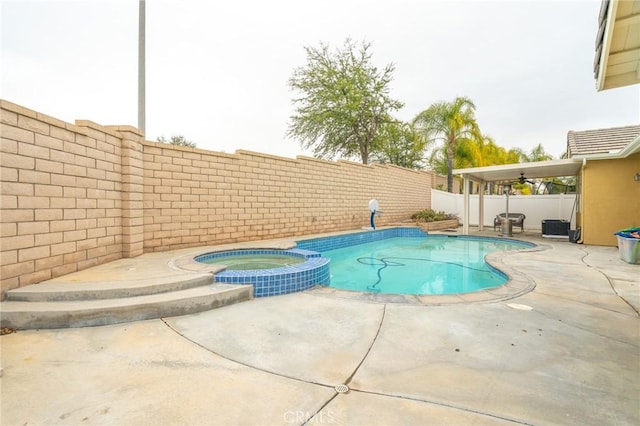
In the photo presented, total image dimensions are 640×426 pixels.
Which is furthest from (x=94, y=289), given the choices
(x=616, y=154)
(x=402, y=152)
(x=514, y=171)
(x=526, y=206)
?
(x=402, y=152)

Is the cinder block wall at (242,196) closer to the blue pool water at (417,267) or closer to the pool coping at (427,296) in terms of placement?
the pool coping at (427,296)

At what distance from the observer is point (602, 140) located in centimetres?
1023

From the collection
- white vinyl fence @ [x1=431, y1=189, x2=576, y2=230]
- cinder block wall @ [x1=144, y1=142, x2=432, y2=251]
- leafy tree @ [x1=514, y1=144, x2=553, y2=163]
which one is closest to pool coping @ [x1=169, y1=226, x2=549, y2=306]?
cinder block wall @ [x1=144, y1=142, x2=432, y2=251]

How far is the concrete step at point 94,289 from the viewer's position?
307 cm

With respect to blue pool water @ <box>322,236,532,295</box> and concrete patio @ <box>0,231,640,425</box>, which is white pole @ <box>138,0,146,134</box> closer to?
concrete patio @ <box>0,231,640,425</box>

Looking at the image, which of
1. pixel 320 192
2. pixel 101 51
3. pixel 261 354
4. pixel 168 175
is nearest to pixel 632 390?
pixel 261 354

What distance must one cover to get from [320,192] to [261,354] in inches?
312

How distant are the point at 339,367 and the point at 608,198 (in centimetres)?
1023

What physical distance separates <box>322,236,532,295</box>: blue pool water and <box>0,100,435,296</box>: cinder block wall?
204cm

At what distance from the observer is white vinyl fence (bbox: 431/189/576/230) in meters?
13.1

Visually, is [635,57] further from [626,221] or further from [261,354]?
[626,221]

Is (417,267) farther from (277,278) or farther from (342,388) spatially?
(342,388)

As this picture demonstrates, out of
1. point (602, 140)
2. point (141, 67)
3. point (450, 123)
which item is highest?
point (450, 123)

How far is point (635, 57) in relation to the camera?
2.67 meters
